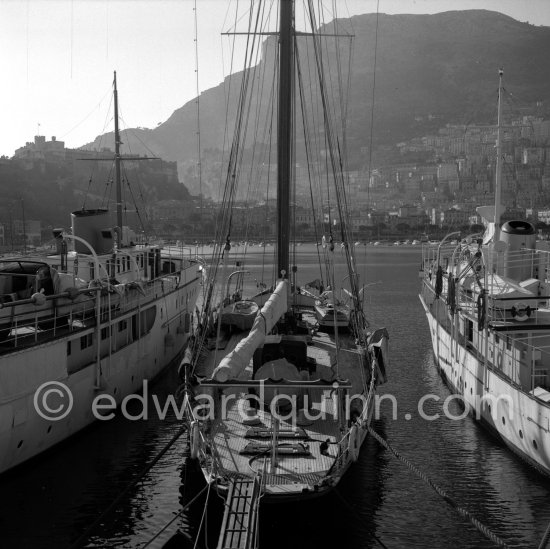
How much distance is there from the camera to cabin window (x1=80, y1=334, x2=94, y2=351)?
21.6 meters

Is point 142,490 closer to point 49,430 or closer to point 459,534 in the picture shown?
point 49,430

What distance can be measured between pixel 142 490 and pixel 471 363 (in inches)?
436

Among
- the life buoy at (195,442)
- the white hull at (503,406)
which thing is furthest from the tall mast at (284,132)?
the life buoy at (195,442)

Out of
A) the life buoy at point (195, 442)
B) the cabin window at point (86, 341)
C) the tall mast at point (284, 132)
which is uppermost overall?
the tall mast at point (284, 132)

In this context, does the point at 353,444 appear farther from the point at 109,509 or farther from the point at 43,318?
the point at 43,318

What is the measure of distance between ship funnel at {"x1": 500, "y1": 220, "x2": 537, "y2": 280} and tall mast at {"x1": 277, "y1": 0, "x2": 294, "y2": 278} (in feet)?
28.9

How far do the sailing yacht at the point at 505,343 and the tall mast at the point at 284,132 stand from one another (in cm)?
591

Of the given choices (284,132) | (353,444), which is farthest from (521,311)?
(353,444)

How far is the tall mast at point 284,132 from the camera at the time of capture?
24016 millimetres

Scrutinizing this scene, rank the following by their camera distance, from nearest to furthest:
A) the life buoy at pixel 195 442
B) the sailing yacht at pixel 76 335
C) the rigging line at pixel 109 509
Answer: the rigging line at pixel 109 509 → the life buoy at pixel 195 442 → the sailing yacht at pixel 76 335

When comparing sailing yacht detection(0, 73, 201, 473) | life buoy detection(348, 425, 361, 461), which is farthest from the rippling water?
sailing yacht detection(0, 73, 201, 473)

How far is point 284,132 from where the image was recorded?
2398 centimetres

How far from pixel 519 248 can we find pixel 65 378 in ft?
56.3

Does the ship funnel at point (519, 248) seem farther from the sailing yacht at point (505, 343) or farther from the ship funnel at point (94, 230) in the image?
the ship funnel at point (94, 230)
